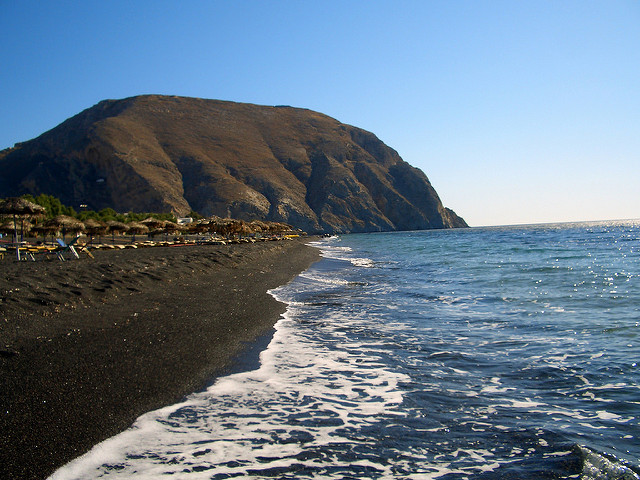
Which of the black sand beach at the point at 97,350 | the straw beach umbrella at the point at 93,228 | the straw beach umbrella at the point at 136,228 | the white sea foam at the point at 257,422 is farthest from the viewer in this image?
the straw beach umbrella at the point at 136,228

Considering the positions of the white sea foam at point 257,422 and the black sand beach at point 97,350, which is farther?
the black sand beach at point 97,350

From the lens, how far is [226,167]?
116 metres

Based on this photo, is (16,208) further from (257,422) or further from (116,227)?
(257,422)

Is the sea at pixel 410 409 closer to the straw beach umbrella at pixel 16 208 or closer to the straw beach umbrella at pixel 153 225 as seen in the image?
the straw beach umbrella at pixel 16 208

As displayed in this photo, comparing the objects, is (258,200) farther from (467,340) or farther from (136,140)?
(467,340)

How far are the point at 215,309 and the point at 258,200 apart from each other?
100662 mm

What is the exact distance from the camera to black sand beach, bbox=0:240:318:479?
3533mm

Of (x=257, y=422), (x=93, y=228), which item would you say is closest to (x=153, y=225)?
(x=93, y=228)

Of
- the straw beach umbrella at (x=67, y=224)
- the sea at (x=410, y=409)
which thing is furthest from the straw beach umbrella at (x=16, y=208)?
the sea at (x=410, y=409)

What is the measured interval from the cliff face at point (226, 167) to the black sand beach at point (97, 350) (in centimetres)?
9121

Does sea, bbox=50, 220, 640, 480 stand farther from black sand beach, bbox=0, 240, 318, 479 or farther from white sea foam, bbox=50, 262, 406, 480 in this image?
black sand beach, bbox=0, 240, 318, 479

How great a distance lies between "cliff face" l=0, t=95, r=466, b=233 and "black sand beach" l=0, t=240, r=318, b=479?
91.2 meters

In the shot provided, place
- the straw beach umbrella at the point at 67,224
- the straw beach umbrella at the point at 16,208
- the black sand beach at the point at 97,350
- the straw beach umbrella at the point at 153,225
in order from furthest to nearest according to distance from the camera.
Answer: the straw beach umbrella at the point at 153,225
the straw beach umbrella at the point at 67,224
the straw beach umbrella at the point at 16,208
the black sand beach at the point at 97,350

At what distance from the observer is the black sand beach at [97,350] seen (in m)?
3.53
